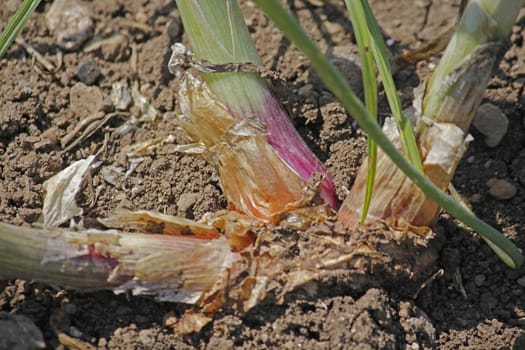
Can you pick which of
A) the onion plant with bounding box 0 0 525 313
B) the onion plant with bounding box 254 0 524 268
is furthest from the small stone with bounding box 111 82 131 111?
the onion plant with bounding box 254 0 524 268

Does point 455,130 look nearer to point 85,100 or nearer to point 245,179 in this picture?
point 245,179

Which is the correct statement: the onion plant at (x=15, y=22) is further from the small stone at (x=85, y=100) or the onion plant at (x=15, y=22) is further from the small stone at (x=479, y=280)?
the small stone at (x=479, y=280)

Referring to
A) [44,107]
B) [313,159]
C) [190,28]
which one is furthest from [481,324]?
[44,107]

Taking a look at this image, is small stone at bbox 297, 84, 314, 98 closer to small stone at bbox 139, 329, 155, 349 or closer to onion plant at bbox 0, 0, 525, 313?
onion plant at bbox 0, 0, 525, 313

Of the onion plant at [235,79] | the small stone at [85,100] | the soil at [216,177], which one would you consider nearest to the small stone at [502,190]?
the soil at [216,177]

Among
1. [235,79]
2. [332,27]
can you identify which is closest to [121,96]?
[235,79]

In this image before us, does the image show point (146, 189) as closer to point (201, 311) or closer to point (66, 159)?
point (66, 159)
